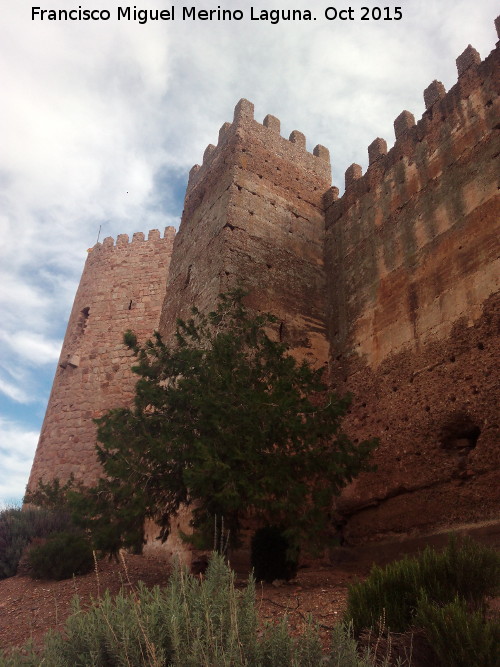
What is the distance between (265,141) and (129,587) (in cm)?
880

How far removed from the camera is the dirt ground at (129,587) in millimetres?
4500

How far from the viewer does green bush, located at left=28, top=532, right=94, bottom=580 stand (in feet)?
22.7

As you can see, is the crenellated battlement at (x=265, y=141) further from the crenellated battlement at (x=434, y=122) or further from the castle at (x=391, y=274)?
the crenellated battlement at (x=434, y=122)

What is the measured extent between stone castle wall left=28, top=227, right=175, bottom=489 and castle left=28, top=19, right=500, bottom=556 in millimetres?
5886

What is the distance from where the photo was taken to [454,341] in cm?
654

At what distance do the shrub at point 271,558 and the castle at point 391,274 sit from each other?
1.59 m

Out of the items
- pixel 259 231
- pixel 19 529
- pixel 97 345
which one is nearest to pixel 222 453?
pixel 19 529

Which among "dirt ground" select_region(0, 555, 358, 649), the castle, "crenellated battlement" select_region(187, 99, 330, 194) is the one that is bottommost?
"dirt ground" select_region(0, 555, 358, 649)

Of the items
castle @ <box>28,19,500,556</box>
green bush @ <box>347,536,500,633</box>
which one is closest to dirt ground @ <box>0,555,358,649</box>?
green bush @ <box>347,536,500,633</box>

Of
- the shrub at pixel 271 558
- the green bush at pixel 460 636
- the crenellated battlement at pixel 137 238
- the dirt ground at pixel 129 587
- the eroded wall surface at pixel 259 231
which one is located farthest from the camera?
the crenellated battlement at pixel 137 238

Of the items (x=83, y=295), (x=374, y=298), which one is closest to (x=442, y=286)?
(x=374, y=298)

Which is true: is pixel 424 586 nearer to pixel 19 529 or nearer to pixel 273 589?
pixel 273 589

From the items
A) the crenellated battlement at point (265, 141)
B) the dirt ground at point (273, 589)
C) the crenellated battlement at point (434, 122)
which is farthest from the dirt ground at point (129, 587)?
the crenellated battlement at point (265, 141)

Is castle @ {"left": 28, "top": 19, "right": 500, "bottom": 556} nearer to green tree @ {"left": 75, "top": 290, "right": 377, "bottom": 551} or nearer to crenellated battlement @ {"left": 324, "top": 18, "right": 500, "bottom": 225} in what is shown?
crenellated battlement @ {"left": 324, "top": 18, "right": 500, "bottom": 225}
